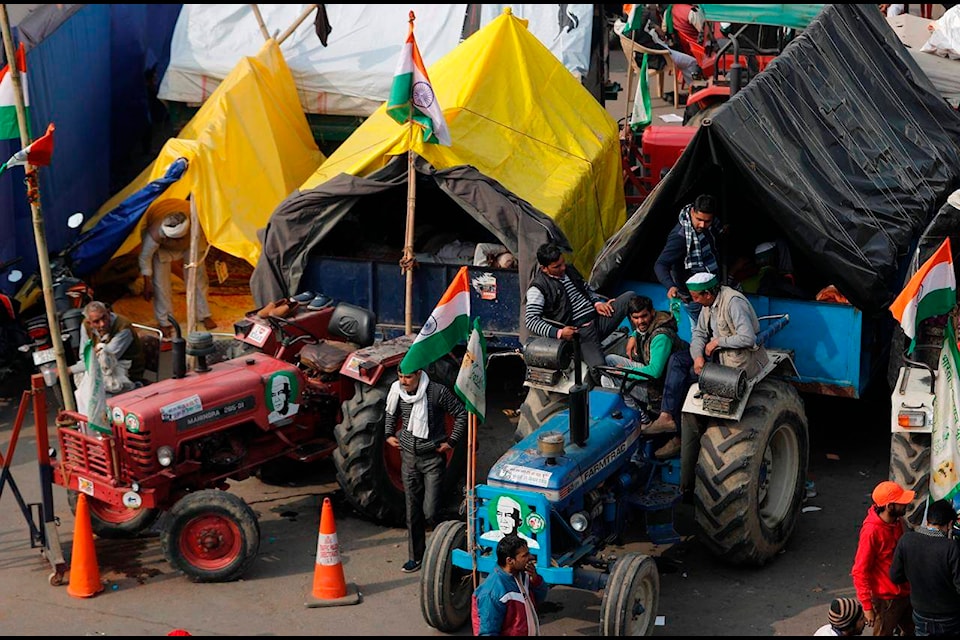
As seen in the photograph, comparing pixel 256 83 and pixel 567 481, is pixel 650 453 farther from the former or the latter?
pixel 256 83

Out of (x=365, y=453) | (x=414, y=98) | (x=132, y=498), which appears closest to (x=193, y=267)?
(x=414, y=98)

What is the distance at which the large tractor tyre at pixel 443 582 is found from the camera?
31.0ft

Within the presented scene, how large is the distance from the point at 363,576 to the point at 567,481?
212 cm

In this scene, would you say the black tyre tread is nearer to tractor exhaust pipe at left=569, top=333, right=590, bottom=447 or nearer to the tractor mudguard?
the tractor mudguard

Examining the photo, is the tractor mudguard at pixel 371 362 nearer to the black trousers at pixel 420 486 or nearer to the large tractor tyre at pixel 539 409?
the black trousers at pixel 420 486

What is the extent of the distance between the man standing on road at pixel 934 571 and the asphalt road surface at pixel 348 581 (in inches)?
45.1

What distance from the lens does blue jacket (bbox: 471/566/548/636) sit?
28.5 ft

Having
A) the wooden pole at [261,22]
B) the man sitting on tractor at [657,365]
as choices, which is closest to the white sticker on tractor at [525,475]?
the man sitting on tractor at [657,365]

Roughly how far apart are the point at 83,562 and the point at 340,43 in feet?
32.2

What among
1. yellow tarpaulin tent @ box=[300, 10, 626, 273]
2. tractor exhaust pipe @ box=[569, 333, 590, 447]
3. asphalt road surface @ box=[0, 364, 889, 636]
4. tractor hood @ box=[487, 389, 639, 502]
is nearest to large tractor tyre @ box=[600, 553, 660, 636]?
asphalt road surface @ box=[0, 364, 889, 636]

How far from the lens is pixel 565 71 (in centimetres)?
1630

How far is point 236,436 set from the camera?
11375 mm

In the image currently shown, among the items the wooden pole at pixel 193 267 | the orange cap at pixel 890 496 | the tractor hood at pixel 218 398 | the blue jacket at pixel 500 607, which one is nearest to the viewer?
the blue jacket at pixel 500 607

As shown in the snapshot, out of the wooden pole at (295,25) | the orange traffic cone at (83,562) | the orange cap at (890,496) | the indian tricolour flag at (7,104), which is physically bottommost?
the orange traffic cone at (83,562)
